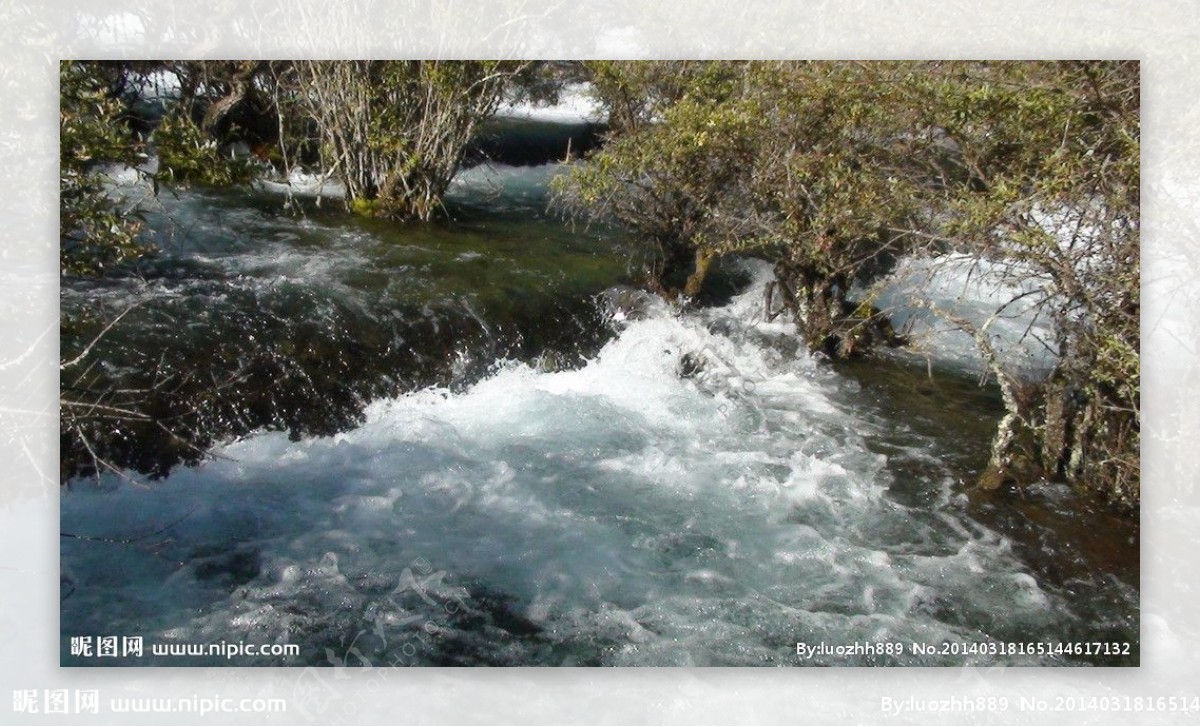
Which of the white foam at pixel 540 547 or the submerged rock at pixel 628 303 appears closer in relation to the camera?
the white foam at pixel 540 547

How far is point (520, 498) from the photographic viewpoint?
434 cm

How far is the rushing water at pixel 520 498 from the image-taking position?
3.69 meters

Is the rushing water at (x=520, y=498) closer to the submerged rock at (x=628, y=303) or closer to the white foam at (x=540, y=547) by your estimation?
the white foam at (x=540, y=547)

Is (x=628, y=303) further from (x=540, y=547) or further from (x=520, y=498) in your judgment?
(x=540, y=547)

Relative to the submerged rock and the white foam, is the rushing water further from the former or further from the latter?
the submerged rock

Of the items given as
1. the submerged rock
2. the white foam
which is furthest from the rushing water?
the submerged rock

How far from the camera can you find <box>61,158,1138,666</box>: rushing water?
145 inches

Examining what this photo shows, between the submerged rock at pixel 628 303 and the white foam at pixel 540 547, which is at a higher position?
the submerged rock at pixel 628 303

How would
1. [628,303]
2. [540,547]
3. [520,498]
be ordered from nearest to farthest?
[540,547] < [520,498] < [628,303]

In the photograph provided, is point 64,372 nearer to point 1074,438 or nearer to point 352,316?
point 352,316

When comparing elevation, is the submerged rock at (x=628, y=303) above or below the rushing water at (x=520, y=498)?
above

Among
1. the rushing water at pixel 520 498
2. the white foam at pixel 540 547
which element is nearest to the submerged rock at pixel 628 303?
the rushing water at pixel 520 498

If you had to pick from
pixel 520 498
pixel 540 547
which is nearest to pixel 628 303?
pixel 520 498

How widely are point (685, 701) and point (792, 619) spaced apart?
608mm
